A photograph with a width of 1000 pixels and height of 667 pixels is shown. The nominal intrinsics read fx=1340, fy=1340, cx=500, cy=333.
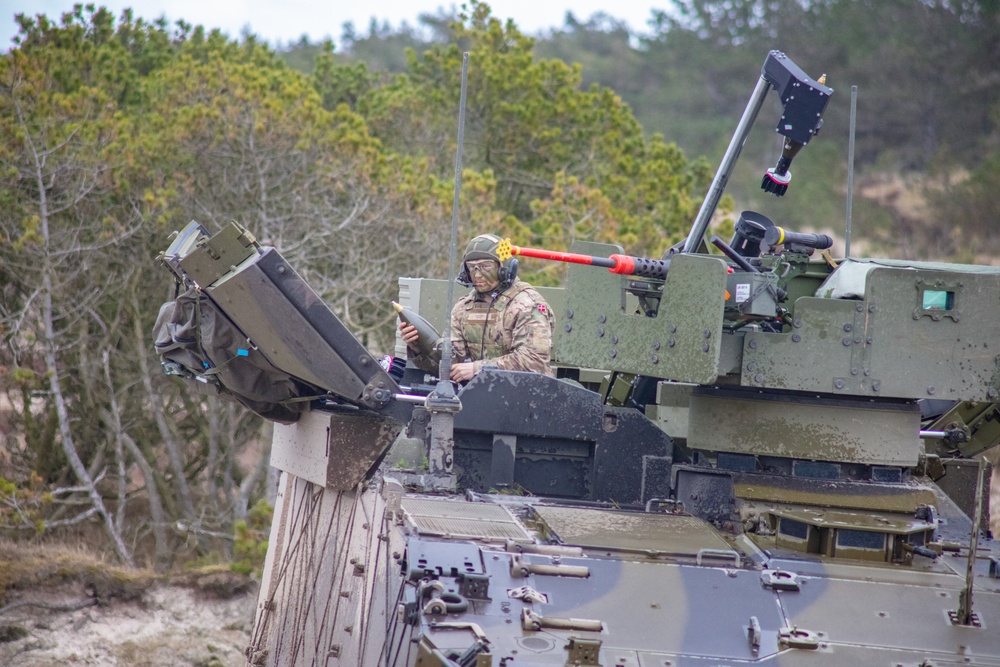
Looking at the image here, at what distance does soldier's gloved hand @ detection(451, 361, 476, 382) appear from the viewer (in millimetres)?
8094

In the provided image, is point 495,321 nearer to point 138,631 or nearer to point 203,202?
point 138,631

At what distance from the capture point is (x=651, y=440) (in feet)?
25.1

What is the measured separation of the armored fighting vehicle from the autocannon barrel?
2 cm

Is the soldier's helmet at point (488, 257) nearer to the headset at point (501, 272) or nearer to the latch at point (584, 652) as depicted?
the headset at point (501, 272)

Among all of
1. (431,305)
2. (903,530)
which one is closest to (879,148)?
(431,305)

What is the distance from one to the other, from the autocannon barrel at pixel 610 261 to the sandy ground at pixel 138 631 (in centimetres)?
748

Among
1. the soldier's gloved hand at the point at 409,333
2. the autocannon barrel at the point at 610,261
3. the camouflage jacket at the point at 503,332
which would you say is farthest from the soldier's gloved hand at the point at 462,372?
the autocannon barrel at the point at 610,261

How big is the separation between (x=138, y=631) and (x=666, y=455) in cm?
763

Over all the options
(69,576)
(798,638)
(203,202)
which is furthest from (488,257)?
(203,202)

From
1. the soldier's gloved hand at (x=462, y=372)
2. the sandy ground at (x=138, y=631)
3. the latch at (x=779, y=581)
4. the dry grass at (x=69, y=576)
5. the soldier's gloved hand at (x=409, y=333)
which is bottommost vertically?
the sandy ground at (x=138, y=631)

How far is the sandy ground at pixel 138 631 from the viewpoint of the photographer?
42.4 ft

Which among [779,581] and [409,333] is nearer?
[779,581]

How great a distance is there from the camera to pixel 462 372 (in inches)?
319

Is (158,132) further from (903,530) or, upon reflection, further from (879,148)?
(879,148)
